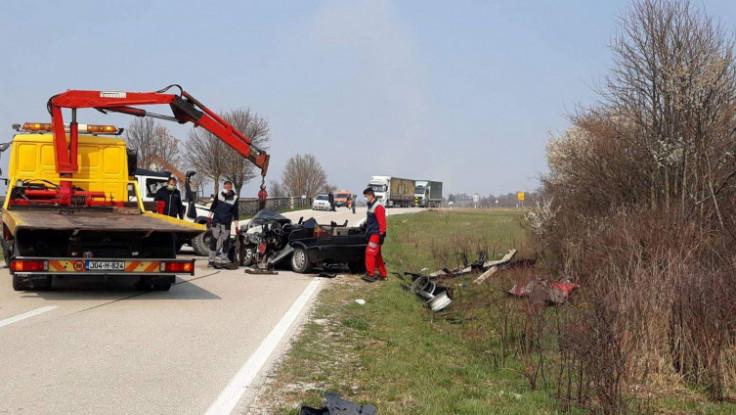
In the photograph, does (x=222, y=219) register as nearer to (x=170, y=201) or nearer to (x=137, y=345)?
(x=170, y=201)

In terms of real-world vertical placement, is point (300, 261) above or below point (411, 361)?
above

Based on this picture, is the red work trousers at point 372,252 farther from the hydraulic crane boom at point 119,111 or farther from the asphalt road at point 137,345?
the hydraulic crane boom at point 119,111

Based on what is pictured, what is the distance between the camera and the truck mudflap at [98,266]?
10352mm

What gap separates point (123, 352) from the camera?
7453 mm

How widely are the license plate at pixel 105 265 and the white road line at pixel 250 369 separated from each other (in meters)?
2.56

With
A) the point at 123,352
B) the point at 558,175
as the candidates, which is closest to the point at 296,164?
the point at 558,175

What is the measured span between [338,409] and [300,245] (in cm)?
1031

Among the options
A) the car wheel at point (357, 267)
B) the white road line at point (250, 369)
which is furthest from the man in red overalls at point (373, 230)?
the white road line at point (250, 369)

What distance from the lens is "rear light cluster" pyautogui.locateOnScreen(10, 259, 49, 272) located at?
33.9 feet

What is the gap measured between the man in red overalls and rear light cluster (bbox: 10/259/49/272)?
608 centimetres

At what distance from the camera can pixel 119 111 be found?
15406mm

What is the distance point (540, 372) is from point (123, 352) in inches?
166

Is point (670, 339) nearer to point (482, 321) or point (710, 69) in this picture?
point (482, 321)

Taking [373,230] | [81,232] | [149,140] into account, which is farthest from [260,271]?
[149,140]
